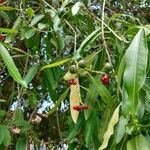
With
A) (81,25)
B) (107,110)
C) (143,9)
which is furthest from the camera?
(143,9)

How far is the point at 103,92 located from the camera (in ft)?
5.35

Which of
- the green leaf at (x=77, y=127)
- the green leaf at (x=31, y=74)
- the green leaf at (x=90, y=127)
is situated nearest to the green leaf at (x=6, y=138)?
the green leaf at (x=31, y=74)

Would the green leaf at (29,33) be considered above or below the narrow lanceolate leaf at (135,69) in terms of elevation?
above

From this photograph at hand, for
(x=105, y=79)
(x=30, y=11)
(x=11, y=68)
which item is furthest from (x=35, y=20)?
(x=11, y=68)

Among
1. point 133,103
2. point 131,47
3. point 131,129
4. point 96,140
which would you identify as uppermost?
point 131,47

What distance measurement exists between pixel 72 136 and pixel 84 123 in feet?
0.28

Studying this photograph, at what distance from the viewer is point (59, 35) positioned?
7.18 ft

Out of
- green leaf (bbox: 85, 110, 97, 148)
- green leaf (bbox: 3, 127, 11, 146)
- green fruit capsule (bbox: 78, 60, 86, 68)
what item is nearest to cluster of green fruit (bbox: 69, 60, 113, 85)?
green fruit capsule (bbox: 78, 60, 86, 68)

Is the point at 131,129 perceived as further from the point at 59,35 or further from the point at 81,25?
the point at 81,25

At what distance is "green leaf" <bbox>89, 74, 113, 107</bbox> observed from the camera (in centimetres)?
162

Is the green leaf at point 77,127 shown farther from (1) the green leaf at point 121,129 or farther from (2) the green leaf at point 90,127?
(1) the green leaf at point 121,129

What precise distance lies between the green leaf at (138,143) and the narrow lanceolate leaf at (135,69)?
0.18m

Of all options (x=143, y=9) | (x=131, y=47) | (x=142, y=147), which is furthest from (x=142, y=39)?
(x=143, y=9)

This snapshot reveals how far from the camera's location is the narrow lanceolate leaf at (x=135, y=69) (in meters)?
1.25
